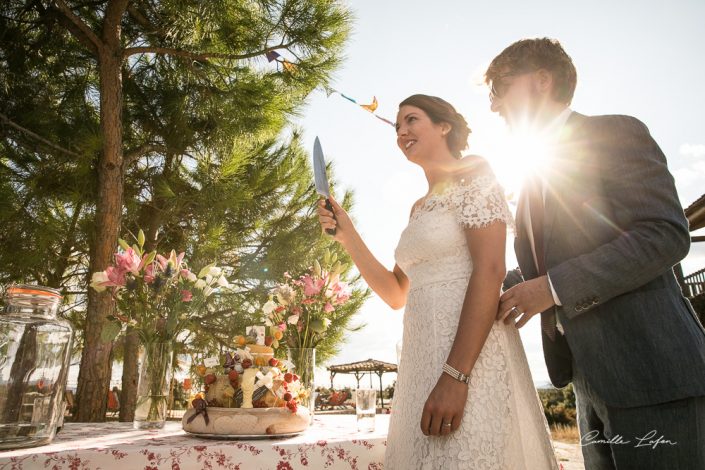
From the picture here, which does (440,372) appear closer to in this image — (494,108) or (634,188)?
(634,188)

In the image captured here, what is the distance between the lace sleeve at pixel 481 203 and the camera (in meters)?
1.11

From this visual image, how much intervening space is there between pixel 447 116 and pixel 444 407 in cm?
96

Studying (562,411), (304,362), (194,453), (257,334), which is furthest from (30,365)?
Answer: (562,411)

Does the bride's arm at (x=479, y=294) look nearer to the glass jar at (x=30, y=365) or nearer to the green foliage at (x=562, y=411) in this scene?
the glass jar at (x=30, y=365)

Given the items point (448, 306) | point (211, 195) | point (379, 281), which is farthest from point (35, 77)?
point (448, 306)

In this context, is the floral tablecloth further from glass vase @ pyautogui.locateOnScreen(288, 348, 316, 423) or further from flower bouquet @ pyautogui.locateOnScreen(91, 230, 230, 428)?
glass vase @ pyautogui.locateOnScreen(288, 348, 316, 423)

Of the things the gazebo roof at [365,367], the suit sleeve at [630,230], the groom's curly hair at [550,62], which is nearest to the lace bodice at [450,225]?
the suit sleeve at [630,230]

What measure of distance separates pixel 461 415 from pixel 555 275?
1.27ft

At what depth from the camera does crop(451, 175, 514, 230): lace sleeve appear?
111 cm

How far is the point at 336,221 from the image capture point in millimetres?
1499

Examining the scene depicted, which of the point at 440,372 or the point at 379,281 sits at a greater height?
the point at 379,281

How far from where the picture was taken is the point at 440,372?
107 centimetres

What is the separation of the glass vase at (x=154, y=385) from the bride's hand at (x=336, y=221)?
833mm

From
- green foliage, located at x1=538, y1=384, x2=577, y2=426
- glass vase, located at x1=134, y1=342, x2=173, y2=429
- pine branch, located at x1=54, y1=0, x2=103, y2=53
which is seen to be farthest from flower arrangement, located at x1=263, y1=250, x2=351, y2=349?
green foliage, located at x1=538, y1=384, x2=577, y2=426
